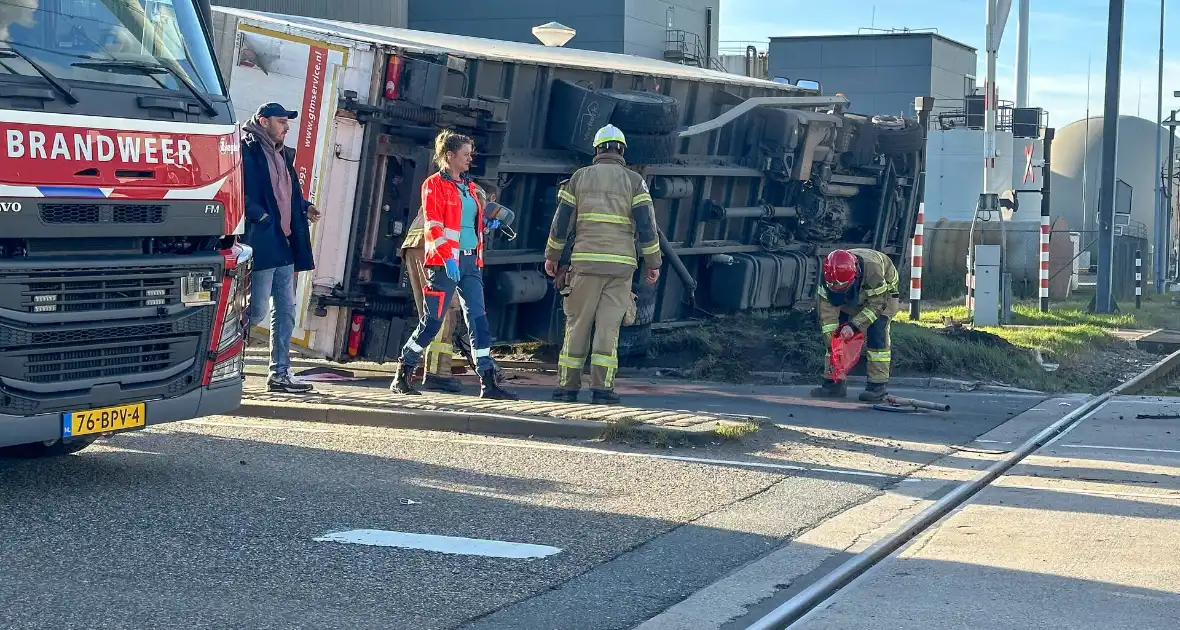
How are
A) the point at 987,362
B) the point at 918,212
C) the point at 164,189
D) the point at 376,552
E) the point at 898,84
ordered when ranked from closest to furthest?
1. the point at 376,552
2. the point at 164,189
3. the point at 987,362
4. the point at 918,212
5. the point at 898,84

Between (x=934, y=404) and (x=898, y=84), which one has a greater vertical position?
(x=898, y=84)

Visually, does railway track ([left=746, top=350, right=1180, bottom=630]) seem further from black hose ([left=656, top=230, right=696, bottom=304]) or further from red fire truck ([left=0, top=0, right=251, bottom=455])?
black hose ([left=656, top=230, right=696, bottom=304])

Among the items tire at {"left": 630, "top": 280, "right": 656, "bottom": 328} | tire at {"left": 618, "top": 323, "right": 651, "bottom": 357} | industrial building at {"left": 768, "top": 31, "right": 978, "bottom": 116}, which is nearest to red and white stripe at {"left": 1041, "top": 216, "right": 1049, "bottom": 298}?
tire at {"left": 618, "top": 323, "right": 651, "bottom": 357}

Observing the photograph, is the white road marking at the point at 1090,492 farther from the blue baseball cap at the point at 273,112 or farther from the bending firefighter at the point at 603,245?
the blue baseball cap at the point at 273,112

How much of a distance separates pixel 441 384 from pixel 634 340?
2.70m

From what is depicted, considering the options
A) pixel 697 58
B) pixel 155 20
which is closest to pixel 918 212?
pixel 155 20

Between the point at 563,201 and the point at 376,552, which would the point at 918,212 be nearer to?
the point at 563,201

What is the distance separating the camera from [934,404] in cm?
1062

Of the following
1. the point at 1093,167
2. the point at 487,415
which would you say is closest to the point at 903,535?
the point at 487,415

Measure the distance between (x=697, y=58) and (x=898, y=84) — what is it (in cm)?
974

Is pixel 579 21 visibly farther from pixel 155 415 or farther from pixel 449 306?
pixel 155 415

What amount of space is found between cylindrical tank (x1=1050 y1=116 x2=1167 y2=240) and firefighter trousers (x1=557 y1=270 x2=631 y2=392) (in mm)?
32807

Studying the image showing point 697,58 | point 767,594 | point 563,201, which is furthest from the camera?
point 697,58

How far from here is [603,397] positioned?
33.3 feet
